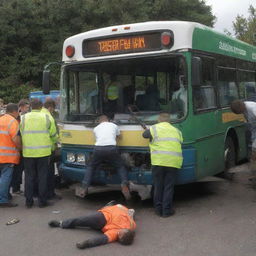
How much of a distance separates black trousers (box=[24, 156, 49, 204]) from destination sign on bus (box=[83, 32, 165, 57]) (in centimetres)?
193

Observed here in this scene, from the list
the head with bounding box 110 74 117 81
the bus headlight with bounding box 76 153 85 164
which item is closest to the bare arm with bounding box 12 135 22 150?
the bus headlight with bounding box 76 153 85 164

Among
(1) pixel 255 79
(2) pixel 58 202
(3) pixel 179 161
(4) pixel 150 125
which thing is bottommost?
(2) pixel 58 202

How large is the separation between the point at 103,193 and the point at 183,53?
300cm

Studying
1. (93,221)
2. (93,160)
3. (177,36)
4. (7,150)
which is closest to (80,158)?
(93,160)

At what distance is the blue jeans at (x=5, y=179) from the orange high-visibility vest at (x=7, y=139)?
93 millimetres

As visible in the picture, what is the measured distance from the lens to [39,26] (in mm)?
27906

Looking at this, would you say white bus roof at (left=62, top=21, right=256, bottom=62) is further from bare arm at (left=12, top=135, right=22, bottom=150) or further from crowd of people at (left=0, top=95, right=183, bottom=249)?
bare arm at (left=12, top=135, right=22, bottom=150)

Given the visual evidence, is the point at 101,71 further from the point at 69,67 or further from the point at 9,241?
the point at 9,241

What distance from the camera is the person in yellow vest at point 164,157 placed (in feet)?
21.1

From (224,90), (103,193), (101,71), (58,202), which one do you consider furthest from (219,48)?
(58,202)

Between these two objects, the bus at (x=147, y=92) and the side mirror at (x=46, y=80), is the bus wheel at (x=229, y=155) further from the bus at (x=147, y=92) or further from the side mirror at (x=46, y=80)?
the side mirror at (x=46, y=80)

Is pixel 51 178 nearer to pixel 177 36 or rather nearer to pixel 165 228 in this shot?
pixel 165 228

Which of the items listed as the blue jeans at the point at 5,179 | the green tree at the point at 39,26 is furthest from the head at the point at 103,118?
the green tree at the point at 39,26

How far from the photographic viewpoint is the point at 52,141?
7.54 meters
